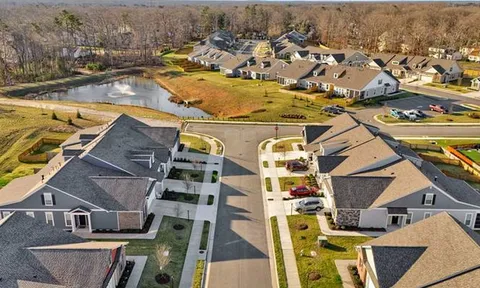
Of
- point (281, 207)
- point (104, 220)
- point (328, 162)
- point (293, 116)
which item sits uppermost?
point (328, 162)

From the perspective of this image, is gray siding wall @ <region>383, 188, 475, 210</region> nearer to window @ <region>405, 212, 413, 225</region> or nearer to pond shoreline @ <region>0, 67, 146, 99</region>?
window @ <region>405, 212, 413, 225</region>

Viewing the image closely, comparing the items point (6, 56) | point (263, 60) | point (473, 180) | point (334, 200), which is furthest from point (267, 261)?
point (6, 56)

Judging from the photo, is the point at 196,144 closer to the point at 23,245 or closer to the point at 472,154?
the point at 23,245

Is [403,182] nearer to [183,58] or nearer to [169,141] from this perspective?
[169,141]

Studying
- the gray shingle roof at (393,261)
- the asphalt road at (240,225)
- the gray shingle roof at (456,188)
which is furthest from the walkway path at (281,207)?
the gray shingle roof at (456,188)

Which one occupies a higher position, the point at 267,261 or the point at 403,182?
the point at 403,182

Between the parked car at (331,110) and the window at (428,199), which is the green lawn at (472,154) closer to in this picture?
the window at (428,199)

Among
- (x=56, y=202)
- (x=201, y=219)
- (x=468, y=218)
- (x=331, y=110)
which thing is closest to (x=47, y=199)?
(x=56, y=202)
